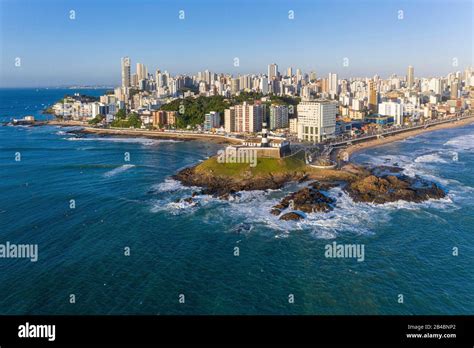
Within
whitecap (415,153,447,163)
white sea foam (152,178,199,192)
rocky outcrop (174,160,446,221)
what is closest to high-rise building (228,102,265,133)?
whitecap (415,153,447,163)

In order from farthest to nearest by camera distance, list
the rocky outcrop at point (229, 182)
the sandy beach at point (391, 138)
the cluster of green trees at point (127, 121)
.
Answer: the cluster of green trees at point (127, 121)
the sandy beach at point (391, 138)
the rocky outcrop at point (229, 182)

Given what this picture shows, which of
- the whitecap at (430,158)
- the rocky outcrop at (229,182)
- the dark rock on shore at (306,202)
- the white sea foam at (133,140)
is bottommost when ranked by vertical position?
the dark rock on shore at (306,202)

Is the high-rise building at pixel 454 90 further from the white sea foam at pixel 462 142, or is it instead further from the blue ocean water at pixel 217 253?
the blue ocean water at pixel 217 253

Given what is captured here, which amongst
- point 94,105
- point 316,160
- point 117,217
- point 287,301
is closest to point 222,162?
point 316,160

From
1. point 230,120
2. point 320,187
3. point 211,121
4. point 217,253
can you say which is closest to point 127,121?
point 211,121

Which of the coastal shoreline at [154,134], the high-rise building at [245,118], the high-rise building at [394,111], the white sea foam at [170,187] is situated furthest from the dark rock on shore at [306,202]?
the high-rise building at [394,111]

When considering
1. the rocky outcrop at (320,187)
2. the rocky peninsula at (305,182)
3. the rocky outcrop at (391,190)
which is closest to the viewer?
the rocky outcrop at (320,187)

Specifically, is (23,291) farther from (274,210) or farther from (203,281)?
(274,210)

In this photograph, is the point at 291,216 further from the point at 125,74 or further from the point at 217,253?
the point at 125,74
